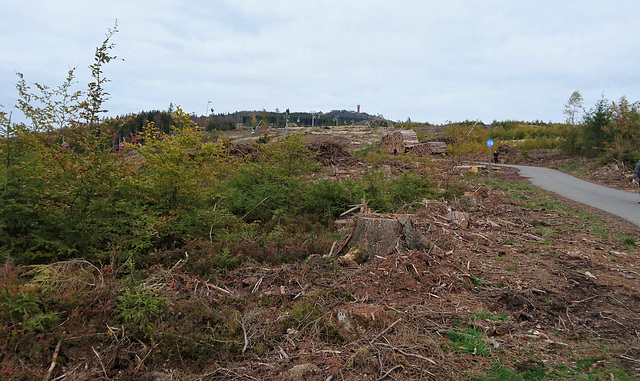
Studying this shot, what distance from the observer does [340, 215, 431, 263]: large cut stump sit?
20.4ft

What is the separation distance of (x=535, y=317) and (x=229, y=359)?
3491 millimetres

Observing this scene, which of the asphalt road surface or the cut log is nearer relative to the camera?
the cut log

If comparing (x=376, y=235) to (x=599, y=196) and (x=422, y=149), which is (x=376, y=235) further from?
(x=422, y=149)

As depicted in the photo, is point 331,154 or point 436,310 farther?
point 331,154

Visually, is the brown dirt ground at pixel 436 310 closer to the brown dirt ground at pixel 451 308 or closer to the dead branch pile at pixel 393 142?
the brown dirt ground at pixel 451 308

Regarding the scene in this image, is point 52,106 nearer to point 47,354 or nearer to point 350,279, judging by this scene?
point 47,354

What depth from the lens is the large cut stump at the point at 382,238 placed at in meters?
6.21

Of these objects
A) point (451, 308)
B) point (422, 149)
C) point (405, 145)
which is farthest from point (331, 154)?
point (451, 308)

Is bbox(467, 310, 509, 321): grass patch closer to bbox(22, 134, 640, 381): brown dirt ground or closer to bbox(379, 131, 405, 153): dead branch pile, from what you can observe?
bbox(22, 134, 640, 381): brown dirt ground

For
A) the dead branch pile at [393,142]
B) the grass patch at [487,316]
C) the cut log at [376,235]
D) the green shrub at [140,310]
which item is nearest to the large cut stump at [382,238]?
the cut log at [376,235]

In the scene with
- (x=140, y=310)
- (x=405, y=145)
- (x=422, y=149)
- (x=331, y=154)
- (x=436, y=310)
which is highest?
→ (x=405, y=145)

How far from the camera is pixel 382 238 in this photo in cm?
637

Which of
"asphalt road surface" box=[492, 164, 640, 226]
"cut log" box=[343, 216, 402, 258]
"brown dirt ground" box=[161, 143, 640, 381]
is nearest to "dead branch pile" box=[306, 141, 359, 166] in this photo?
"asphalt road surface" box=[492, 164, 640, 226]

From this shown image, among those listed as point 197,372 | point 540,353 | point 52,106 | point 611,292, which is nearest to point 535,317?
point 540,353
